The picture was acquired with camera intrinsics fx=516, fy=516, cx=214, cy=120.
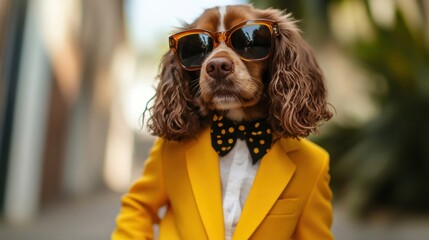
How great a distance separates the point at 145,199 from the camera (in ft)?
7.45

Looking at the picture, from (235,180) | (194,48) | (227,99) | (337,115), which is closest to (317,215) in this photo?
(235,180)

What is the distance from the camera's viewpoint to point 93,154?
12.0 m

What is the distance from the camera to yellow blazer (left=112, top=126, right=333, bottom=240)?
207cm

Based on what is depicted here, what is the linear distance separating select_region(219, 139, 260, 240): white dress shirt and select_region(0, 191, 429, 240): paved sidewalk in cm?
378

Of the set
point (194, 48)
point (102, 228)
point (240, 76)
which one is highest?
point (194, 48)

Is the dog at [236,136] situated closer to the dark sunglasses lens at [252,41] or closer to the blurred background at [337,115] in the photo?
the dark sunglasses lens at [252,41]

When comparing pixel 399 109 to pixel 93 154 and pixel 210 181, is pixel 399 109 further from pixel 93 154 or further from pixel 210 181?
pixel 93 154

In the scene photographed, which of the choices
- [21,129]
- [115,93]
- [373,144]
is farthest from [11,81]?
[115,93]

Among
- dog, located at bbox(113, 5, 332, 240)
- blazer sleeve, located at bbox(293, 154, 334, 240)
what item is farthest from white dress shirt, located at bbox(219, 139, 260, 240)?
blazer sleeve, located at bbox(293, 154, 334, 240)

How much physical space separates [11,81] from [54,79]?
1.41m

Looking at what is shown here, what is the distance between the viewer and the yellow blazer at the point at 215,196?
2072mm

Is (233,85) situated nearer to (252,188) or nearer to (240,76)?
(240,76)

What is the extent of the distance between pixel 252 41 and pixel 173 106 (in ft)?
1.43

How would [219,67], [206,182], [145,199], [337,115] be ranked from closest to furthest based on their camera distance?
[219,67] → [206,182] → [145,199] → [337,115]
